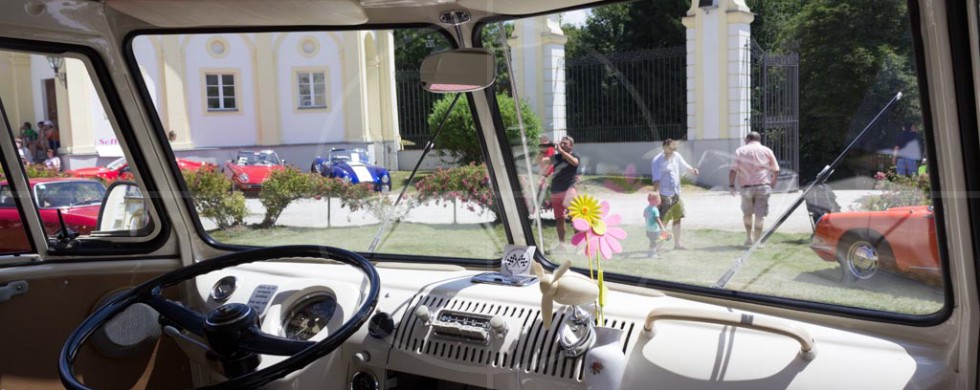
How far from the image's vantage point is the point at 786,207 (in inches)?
94.7

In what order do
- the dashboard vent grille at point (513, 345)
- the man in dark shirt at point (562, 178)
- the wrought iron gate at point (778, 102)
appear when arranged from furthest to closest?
1. the man in dark shirt at point (562, 178)
2. the dashboard vent grille at point (513, 345)
3. the wrought iron gate at point (778, 102)

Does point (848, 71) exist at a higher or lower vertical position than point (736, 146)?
higher

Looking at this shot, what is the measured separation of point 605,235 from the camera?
277 cm

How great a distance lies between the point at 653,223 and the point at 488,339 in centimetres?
75

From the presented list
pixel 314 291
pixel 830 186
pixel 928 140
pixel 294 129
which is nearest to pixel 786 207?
pixel 830 186

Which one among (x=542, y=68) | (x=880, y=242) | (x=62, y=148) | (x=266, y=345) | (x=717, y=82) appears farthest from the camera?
(x=62, y=148)

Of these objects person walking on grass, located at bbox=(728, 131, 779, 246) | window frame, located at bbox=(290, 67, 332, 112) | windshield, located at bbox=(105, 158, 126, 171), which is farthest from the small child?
windshield, located at bbox=(105, 158, 126, 171)

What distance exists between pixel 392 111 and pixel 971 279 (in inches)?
86.7

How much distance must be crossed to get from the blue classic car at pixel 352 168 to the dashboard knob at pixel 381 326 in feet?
2.47

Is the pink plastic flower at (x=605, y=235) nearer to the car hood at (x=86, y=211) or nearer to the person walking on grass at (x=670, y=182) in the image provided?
the person walking on grass at (x=670, y=182)

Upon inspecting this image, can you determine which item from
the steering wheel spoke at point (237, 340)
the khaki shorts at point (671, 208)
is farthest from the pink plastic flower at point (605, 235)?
the steering wheel spoke at point (237, 340)

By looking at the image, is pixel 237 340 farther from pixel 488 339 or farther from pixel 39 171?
pixel 39 171

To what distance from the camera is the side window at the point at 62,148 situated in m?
3.15

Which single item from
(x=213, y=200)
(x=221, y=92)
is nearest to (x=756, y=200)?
(x=221, y=92)
